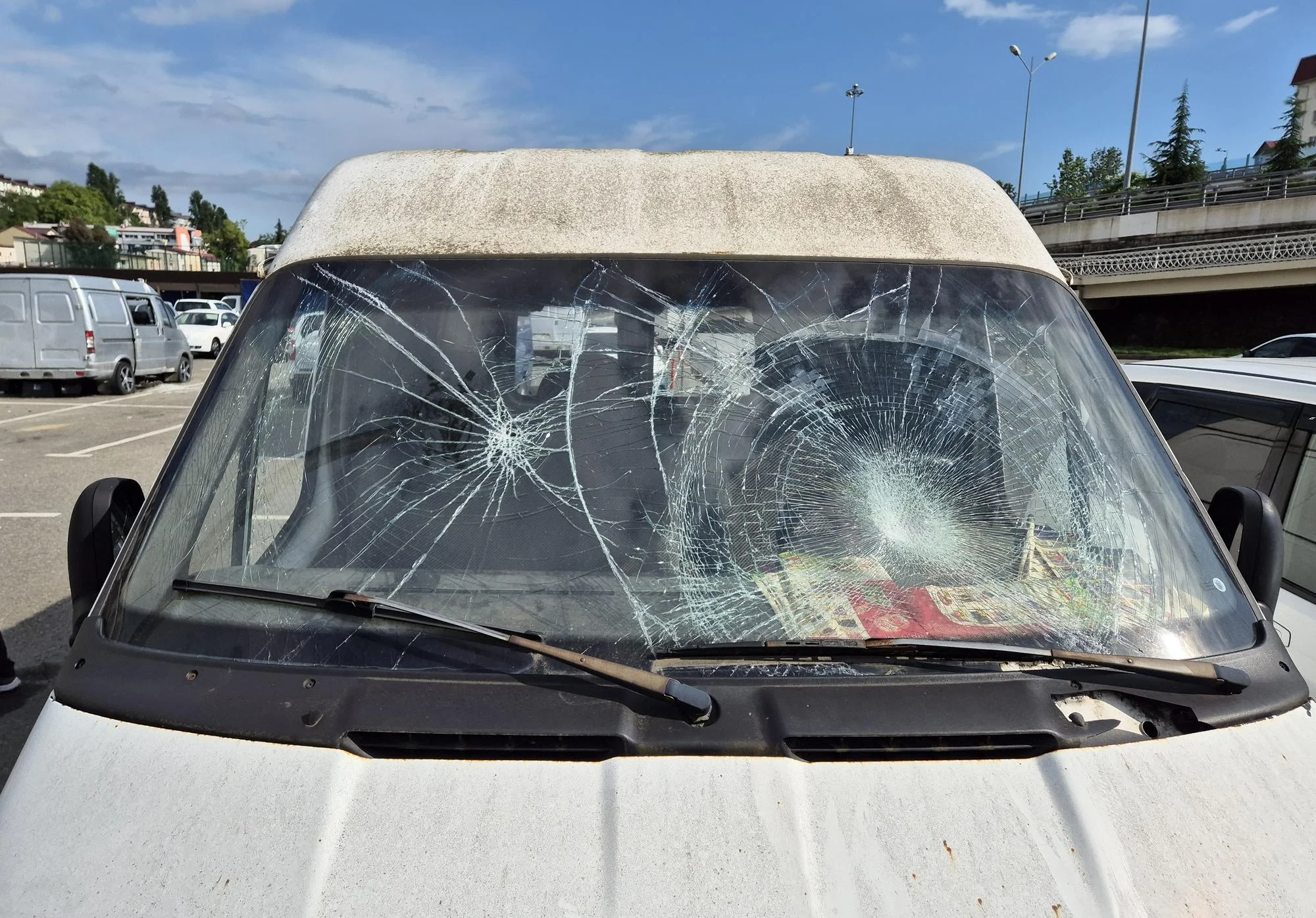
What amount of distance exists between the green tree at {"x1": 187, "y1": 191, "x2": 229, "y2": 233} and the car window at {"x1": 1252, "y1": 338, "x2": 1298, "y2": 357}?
146 meters

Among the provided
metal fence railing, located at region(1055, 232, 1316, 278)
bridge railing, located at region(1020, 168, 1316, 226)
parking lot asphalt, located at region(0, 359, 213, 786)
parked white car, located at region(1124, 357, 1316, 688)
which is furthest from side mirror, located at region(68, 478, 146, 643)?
bridge railing, located at region(1020, 168, 1316, 226)

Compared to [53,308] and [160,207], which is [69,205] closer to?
[160,207]

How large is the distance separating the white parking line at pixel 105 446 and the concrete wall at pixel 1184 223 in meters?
31.1

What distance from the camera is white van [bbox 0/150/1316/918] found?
1.24 meters

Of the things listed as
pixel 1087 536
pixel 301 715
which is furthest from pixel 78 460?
pixel 1087 536

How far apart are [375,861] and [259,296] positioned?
138cm

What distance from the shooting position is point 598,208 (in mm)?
2123

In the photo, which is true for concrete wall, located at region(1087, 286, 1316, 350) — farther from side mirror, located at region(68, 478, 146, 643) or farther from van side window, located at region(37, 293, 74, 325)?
side mirror, located at region(68, 478, 146, 643)

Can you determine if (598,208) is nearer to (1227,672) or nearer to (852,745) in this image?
(852,745)

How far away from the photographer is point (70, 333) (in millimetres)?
16062

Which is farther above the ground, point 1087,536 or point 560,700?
point 1087,536

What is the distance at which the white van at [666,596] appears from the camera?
4.06ft

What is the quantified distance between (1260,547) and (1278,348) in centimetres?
1539

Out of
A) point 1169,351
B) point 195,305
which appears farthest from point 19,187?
point 1169,351
